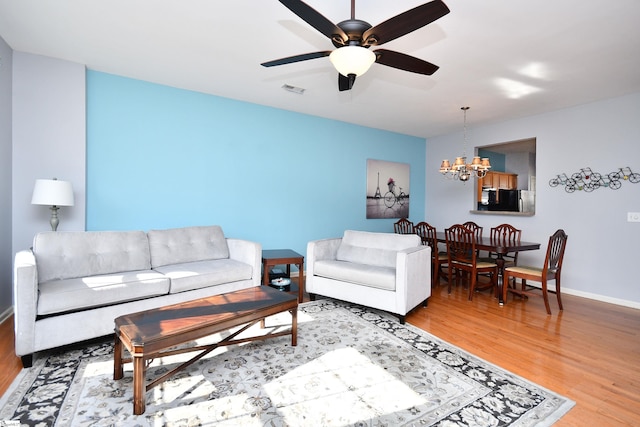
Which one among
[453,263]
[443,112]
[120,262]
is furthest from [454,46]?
[120,262]

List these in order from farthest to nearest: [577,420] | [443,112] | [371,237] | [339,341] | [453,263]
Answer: [443,112], [453,263], [371,237], [339,341], [577,420]

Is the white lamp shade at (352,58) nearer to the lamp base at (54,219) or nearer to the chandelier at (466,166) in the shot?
the chandelier at (466,166)

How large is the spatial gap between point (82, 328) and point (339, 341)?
6.41 feet

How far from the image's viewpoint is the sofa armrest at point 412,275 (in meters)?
3.00

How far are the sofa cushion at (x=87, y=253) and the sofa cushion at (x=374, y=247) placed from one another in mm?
2215

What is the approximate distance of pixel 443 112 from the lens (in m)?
4.57

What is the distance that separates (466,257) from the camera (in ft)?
13.3

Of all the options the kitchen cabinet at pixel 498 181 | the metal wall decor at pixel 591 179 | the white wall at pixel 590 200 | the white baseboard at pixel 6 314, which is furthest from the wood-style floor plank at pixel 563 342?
the white baseboard at pixel 6 314

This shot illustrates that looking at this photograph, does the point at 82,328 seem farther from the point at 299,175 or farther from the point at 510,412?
the point at 299,175

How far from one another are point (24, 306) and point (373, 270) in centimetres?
281

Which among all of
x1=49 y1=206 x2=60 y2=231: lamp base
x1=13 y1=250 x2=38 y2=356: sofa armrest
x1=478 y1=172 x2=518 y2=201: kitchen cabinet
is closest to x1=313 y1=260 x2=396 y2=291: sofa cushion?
x1=13 y1=250 x2=38 y2=356: sofa armrest

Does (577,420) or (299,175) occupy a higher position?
(299,175)

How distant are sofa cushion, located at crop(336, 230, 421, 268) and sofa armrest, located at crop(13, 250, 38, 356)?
9.37 feet

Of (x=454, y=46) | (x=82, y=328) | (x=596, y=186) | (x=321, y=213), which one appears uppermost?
(x=454, y=46)
